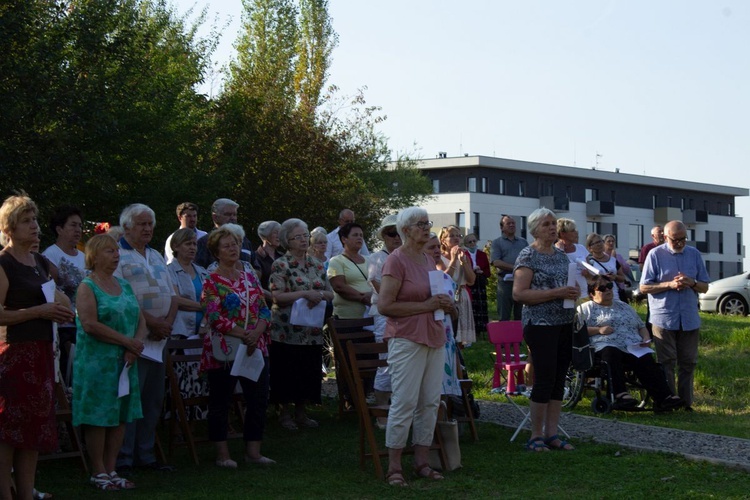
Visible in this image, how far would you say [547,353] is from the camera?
829 cm

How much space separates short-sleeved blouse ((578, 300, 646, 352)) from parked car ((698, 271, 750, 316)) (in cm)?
1562

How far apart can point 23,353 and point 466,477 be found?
3261 millimetres

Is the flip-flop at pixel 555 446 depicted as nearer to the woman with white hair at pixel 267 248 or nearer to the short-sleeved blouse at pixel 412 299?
the short-sleeved blouse at pixel 412 299

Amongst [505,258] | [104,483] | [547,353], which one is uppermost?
[505,258]

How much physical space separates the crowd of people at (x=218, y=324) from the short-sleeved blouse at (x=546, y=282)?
0.04 ft

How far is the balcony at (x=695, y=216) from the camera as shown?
79.9 meters

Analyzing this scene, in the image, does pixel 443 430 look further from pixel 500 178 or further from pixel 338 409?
pixel 500 178

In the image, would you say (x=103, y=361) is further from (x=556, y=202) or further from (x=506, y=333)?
(x=556, y=202)

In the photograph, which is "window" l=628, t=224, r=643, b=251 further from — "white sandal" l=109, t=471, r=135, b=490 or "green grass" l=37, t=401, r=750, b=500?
"white sandal" l=109, t=471, r=135, b=490

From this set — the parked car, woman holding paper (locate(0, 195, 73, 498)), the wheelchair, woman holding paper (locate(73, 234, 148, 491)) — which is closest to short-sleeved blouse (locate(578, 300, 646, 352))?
the wheelchair

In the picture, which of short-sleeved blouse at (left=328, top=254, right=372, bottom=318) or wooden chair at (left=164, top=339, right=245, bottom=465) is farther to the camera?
short-sleeved blouse at (left=328, top=254, right=372, bottom=318)

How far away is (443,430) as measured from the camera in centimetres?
775

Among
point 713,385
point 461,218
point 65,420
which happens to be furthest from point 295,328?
point 461,218

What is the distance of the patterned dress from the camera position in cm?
705
